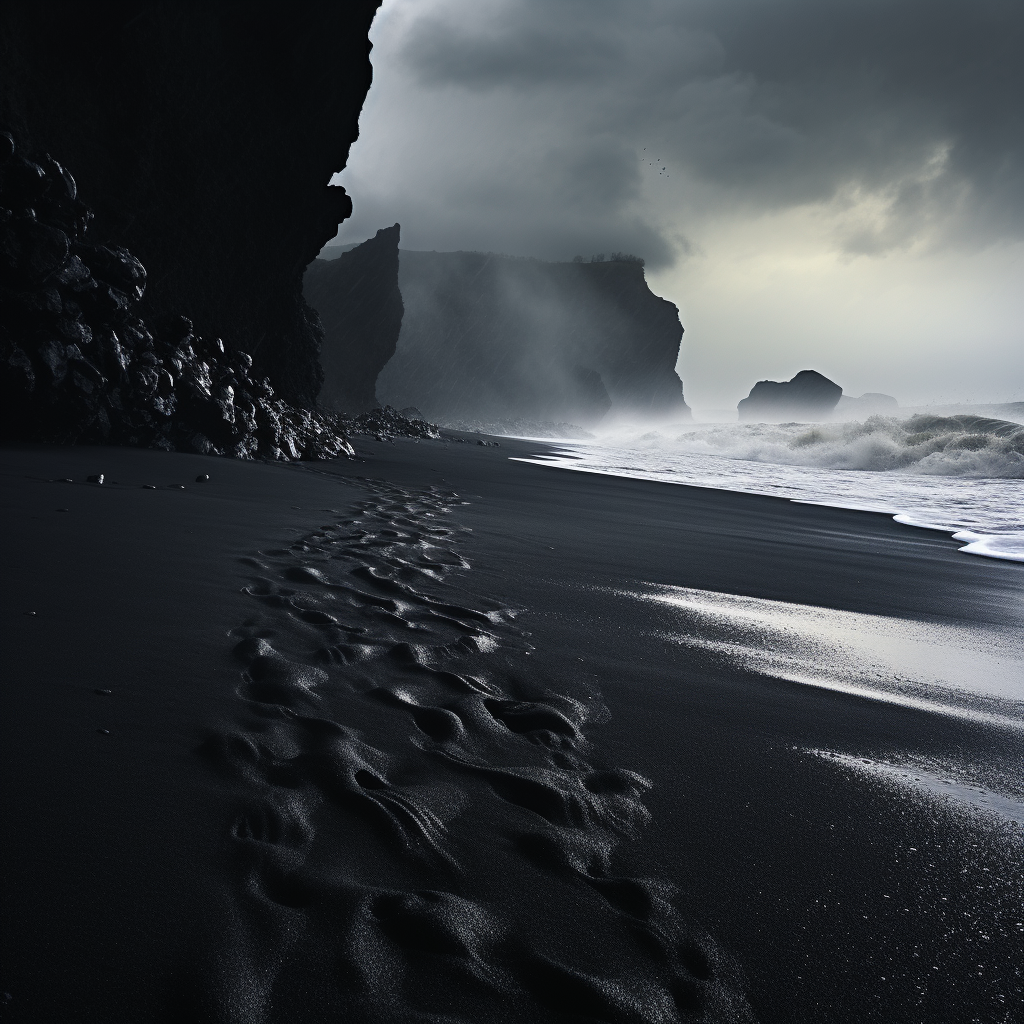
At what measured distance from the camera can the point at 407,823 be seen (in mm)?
1304

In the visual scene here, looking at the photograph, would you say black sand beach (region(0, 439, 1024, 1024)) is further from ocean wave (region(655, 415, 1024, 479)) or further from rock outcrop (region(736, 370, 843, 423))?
rock outcrop (region(736, 370, 843, 423))

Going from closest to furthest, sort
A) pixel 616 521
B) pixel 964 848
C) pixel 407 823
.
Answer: pixel 407 823 → pixel 964 848 → pixel 616 521

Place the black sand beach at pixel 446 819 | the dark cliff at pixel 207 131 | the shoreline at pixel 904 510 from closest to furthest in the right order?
1. the black sand beach at pixel 446 819
2. the shoreline at pixel 904 510
3. the dark cliff at pixel 207 131

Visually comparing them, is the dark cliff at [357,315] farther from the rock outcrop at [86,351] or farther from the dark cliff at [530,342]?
the dark cliff at [530,342]

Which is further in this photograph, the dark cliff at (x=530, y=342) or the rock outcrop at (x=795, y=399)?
the rock outcrop at (x=795, y=399)

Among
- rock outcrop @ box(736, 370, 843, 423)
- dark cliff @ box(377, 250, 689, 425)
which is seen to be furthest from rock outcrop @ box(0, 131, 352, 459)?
rock outcrop @ box(736, 370, 843, 423)

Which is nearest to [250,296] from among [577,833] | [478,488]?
[478,488]

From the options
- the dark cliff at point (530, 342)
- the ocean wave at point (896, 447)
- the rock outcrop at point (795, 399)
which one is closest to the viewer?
the ocean wave at point (896, 447)

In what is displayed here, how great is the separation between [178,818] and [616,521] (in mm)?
5218

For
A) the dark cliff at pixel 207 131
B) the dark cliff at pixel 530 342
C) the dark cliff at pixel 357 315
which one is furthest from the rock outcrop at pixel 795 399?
the dark cliff at pixel 207 131

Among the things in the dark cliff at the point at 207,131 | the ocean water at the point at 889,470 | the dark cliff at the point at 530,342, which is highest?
the dark cliff at the point at 530,342

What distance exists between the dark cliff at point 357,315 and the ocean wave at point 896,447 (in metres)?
16.3

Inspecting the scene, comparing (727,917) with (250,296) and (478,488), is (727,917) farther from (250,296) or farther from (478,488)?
(250,296)

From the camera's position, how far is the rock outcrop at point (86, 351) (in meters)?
5.88
